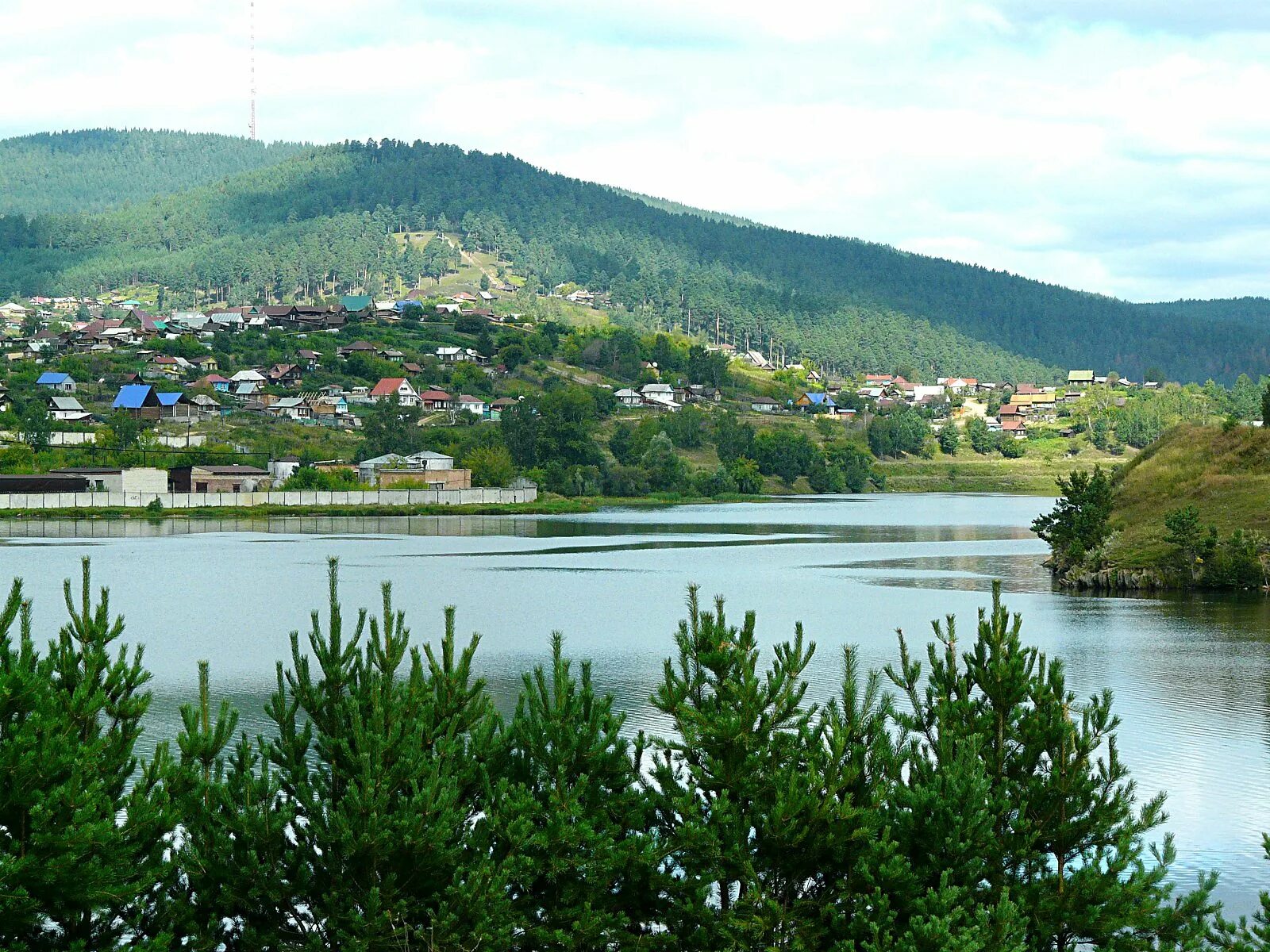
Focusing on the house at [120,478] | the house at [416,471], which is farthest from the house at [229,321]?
the house at [120,478]

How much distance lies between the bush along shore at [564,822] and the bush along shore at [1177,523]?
1433 inches

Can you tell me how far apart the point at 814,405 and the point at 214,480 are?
282 feet

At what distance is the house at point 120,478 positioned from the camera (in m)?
80.2

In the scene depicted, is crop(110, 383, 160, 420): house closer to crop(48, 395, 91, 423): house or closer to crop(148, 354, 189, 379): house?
crop(48, 395, 91, 423): house

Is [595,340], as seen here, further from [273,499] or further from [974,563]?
[974,563]

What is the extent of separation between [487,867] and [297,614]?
30.8m

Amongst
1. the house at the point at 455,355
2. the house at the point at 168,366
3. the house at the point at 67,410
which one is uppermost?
the house at the point at 455,355

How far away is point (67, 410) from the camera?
99.4 metres

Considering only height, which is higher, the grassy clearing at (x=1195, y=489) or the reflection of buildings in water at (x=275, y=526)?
the grassy clearing at (x=1195, y=489)

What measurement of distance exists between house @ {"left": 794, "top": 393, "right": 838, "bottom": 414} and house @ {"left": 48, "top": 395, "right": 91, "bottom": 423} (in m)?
79.1

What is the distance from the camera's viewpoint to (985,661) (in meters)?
12.5

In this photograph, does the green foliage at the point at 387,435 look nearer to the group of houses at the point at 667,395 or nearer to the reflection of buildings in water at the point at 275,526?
the reflection of buildings in water at the point at 275,526

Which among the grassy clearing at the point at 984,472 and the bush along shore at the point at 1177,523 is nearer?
the bush along shore at the point at 1177,523

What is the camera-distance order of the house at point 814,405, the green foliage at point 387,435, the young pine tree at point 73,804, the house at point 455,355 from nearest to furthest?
the young pine tree at point 73,804 < the green foliage at point 387,435 < the house at point 455,355 < the house at point 814,405
